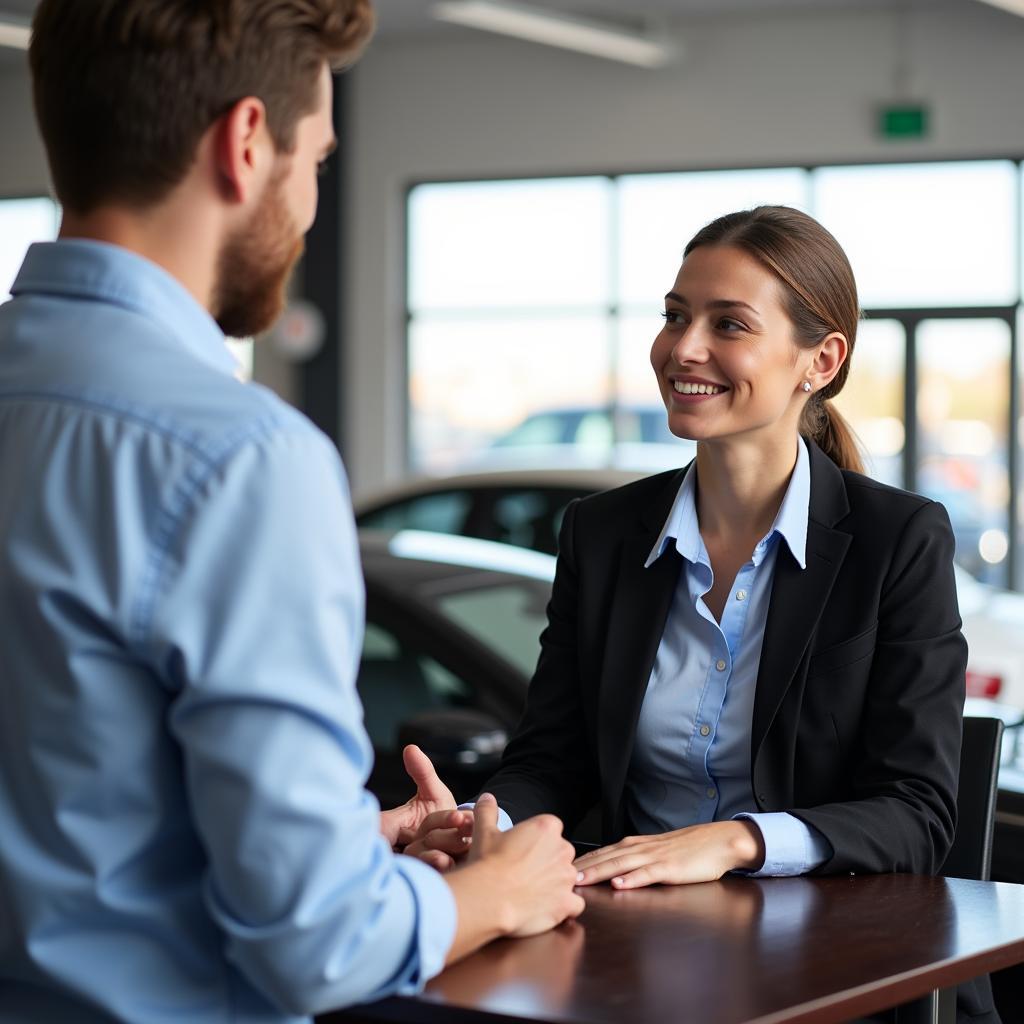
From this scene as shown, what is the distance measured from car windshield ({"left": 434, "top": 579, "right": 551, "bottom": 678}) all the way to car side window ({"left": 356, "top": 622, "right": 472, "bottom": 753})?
108 mm

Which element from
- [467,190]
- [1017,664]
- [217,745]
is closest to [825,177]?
[467,190]

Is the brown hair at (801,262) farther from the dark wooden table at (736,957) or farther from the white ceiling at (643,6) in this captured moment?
the white ceiling at (643,6)

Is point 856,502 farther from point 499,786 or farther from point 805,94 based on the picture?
point 805,94

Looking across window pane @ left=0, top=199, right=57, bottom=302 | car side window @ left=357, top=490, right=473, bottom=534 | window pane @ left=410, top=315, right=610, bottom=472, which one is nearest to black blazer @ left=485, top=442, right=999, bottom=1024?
car side window @ left=357, top=490, right=473, bottom=534

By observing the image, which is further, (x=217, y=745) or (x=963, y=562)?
(x=963, y=562)

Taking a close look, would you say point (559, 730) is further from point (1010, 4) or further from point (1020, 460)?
point (1020, 460)

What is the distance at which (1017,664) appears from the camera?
4.51m

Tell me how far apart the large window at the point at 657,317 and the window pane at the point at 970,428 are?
1 cm

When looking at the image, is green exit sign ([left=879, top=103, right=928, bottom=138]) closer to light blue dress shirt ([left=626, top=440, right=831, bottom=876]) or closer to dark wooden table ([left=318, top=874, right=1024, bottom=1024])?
light blue dress shirt ([left=626, top=440, right=831, bottom=876])

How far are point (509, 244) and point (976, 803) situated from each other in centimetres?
935

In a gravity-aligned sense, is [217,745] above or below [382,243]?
below

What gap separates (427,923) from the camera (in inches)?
48.0

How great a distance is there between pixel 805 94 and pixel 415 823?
9209 mm

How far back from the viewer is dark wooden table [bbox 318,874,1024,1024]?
1.32m
